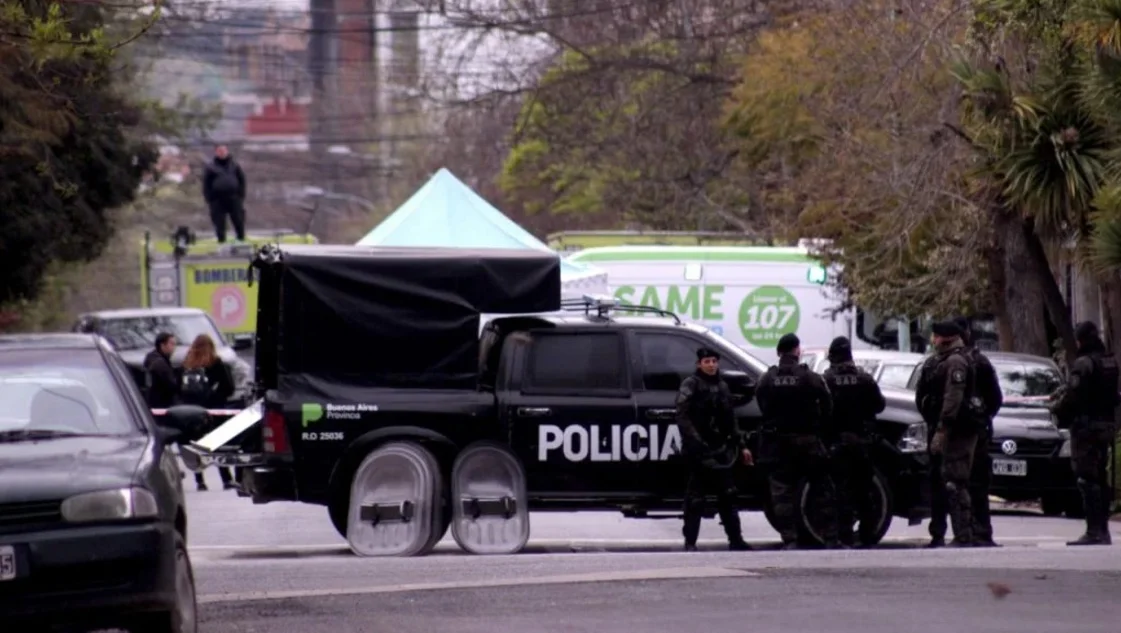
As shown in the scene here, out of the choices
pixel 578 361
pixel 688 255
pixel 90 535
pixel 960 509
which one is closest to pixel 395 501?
pixel 578 361

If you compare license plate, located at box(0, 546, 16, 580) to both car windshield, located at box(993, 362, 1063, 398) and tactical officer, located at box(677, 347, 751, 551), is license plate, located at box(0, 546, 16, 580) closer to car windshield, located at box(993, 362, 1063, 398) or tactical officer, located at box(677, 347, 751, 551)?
tactical officer, located at box(677, 347, 751, 551)

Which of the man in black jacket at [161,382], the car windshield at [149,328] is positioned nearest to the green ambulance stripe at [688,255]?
the car windshield at [149,328]

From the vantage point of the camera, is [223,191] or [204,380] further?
[223,191]

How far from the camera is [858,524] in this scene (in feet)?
49.0

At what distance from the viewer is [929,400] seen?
14.2 metres

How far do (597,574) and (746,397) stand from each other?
3.51m

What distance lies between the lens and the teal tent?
21766mm

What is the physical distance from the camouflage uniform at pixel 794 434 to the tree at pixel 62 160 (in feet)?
21.0

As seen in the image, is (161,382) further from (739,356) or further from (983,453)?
(983,453)

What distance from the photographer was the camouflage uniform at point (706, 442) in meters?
13.7

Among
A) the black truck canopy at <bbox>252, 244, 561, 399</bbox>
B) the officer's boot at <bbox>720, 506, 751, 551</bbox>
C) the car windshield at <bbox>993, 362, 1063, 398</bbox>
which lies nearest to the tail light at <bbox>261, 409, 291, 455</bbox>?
the black truck canopy at <bbox>252, 244, 561, 399</bbox>

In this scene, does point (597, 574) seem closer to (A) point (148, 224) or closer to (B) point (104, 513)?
(B) point (104, 513)

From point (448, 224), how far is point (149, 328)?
911cm

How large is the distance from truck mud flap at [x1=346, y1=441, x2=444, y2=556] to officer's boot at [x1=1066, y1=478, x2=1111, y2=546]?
5.14 meters
